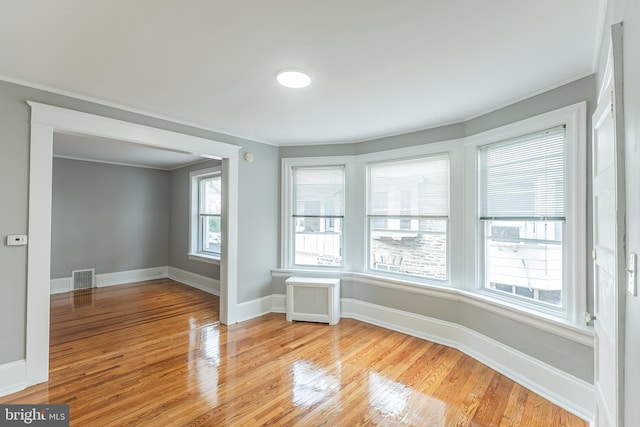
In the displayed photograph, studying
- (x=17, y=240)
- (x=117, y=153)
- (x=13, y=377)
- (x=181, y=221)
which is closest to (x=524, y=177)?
(x=17, y=240)

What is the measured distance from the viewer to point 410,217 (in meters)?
3.63

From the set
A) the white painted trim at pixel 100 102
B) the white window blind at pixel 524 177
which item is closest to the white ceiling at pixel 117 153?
the white painted trim at pixel 100 102

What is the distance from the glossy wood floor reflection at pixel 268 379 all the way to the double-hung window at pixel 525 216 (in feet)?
2.85

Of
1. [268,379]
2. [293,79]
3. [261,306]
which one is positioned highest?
[293,79]

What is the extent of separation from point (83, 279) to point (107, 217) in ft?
4.05

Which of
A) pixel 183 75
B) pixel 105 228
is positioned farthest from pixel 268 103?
pixel 105 228

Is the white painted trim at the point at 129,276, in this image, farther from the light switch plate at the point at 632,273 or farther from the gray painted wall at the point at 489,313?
the light switch plate at the point at 632,273

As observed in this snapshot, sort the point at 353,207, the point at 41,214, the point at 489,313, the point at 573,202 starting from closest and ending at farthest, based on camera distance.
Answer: the point at 573,202
the point at 41,214
the point at 489,313
the point at 353,207

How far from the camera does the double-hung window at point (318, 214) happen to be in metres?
4.20

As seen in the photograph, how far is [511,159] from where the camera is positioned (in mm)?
2715

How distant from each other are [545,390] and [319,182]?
3.25 metres

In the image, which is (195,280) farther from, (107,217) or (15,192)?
(15,192)

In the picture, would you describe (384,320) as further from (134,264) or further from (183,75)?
(134,264)

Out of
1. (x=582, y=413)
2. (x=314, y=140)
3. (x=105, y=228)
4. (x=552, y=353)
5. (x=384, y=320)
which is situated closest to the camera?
(x=582, y=413)
